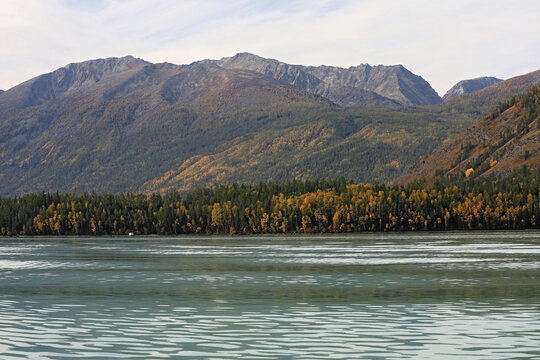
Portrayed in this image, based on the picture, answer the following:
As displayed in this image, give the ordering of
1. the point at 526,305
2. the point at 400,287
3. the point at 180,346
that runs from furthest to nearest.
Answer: the point at 400,287
the point at 526,305
the point at 180,346

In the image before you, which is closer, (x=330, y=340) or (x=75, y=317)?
(x=330, y=340)

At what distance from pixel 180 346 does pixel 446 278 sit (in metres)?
46.6

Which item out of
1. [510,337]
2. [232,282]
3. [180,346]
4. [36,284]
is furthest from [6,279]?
[510,337]

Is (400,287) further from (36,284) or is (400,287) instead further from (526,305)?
(36,284)

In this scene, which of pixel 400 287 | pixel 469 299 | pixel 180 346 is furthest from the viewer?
pixel 400 287

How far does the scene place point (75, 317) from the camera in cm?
5138

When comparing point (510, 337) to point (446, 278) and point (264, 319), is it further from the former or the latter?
point (446, 278)

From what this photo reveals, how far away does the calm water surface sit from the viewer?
39.1 meters

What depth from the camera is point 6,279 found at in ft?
280

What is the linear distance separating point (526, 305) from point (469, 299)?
17.6 ft

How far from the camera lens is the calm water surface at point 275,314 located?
3909cm

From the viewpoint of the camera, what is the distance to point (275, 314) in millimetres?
52188

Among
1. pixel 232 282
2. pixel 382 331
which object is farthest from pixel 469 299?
pixel 232 282

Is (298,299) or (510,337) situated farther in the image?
(298,299)
